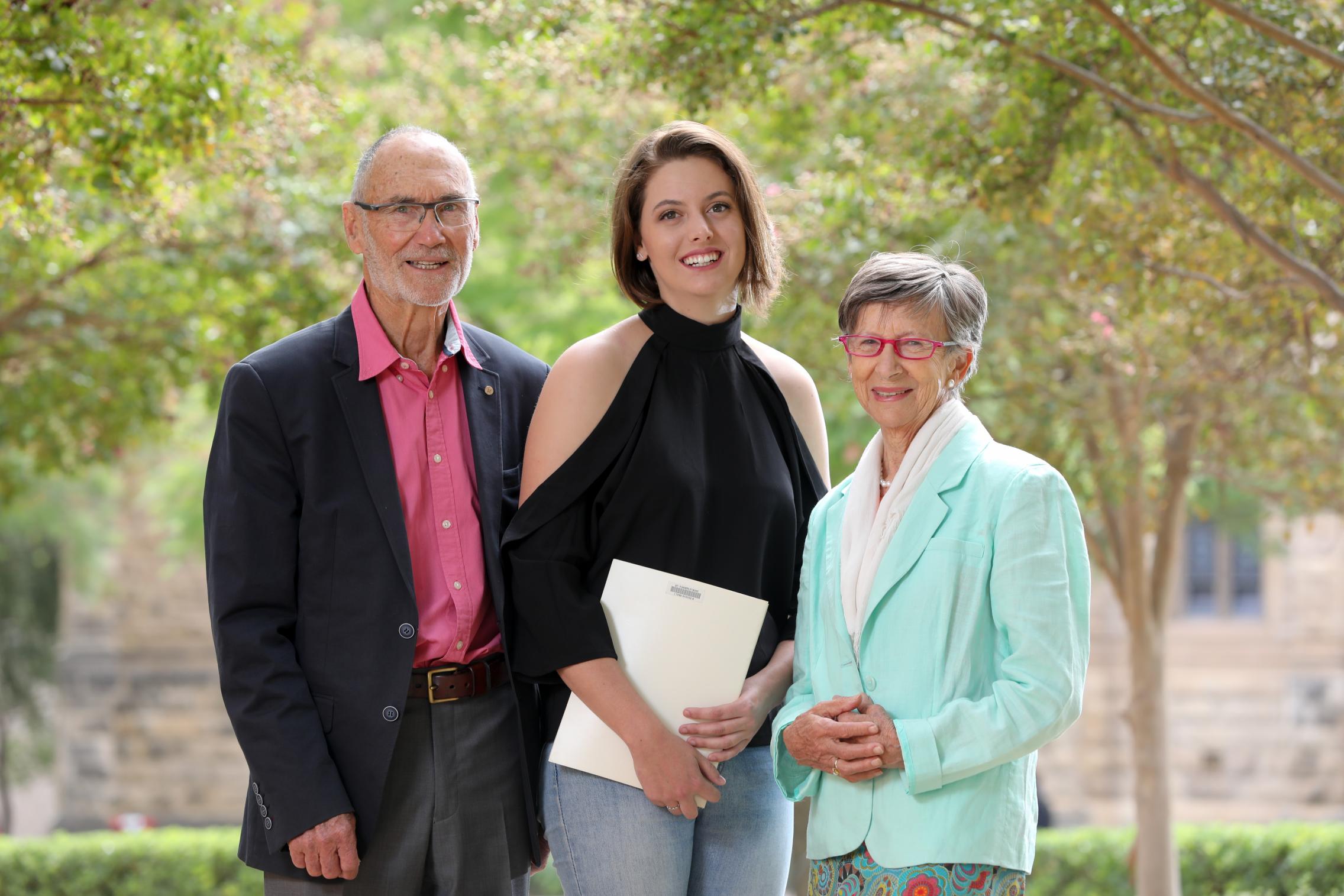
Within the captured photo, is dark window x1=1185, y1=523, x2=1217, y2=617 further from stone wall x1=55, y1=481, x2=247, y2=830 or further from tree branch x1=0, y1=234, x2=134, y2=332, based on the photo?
tree branch x1=0, y1=234, x2=134, y2=332

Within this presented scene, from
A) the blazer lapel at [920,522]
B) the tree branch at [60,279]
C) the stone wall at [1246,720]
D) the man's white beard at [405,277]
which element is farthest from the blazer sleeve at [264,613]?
the stone wall at [1246,720]

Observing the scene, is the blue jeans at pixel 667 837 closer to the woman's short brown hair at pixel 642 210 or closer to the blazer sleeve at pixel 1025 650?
the blazer sleeve at pixel 1025 650

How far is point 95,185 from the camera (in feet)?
13.1

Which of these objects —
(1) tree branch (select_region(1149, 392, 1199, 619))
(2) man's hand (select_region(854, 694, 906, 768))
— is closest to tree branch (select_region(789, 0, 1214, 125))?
(2) man's hand (select_region(854, 694, 906, 768))

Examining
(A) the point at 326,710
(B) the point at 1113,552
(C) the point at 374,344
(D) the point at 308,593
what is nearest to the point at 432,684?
(A) the point at 326,710

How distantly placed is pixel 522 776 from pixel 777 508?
32.1 inches

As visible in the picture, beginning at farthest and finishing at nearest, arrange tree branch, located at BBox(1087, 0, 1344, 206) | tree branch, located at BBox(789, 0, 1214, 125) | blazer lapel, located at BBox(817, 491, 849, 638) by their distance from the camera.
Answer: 1. tree branch, located at BBox(789, 0, 1214, 125)
2. tree branch, located at BBox(1087, 0, 1344, 206)
3. blazer lapel, located at BBox(817, 491, 849, 638)

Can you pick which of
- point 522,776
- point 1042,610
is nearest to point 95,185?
point 522,776

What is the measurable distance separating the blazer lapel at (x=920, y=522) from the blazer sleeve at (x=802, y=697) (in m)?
0.20

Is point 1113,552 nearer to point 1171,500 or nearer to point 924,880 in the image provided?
point 1171,500

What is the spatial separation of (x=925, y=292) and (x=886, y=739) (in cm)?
81

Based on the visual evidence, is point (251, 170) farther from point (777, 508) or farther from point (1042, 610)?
point (1042, 610)

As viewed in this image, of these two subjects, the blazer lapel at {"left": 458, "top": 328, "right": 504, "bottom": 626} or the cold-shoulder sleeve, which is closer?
the cold-shoulder sleeve

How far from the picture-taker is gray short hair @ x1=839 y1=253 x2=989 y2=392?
2.40 metres
